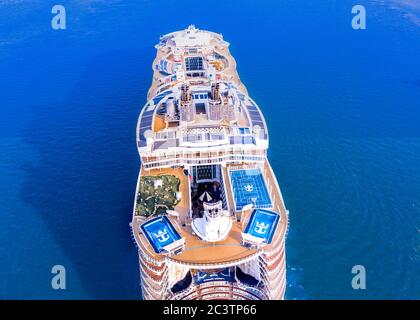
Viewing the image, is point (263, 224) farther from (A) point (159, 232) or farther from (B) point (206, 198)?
(B) point (206, 198)

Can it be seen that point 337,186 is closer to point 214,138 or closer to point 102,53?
point 214,138

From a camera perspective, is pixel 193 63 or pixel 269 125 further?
pixel 269 125

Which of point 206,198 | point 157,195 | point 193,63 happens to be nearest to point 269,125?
point 193,63

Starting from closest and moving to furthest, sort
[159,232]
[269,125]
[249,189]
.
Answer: [159,232] → [249,189] → [269,125]

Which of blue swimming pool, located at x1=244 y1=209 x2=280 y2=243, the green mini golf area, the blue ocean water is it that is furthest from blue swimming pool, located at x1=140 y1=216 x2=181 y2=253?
the blue ocean water

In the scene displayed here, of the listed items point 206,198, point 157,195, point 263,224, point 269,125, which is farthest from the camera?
point 269,125
